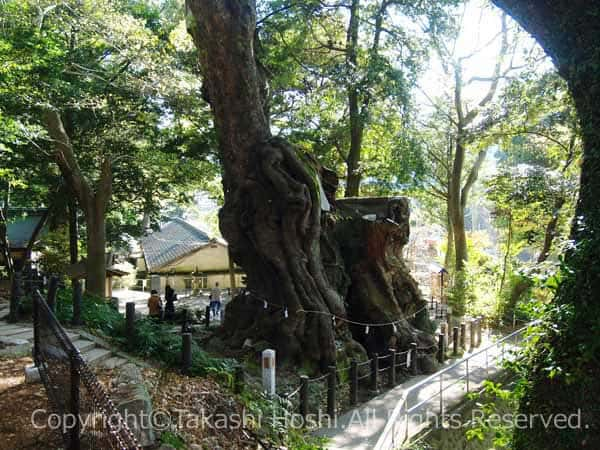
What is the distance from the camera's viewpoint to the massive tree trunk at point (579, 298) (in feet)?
13.8

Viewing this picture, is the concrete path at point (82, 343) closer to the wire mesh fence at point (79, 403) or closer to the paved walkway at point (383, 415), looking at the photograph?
the wire mesh fence at point (79, 403)

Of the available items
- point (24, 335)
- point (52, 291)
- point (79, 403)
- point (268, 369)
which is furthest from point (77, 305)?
point (79, 403)

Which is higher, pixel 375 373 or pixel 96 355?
pixel 96 355

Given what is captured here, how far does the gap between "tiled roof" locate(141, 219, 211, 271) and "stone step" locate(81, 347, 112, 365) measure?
22488 mm

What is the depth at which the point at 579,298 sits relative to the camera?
4.28 m

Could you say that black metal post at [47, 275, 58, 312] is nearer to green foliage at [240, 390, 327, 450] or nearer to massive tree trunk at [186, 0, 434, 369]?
massive tree trunk at [186, 0, 434, 369]

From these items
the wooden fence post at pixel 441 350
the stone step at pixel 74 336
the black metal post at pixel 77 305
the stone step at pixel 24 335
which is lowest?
the wooden fence post at pixel 441 350

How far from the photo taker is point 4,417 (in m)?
4.45

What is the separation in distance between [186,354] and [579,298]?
15.9ft

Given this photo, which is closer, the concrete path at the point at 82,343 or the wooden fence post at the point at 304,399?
the concrete path at the point at 82,343

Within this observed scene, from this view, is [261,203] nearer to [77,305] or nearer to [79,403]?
[77,305]

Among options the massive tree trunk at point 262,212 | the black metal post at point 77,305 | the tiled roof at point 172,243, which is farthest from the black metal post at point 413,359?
the tiled roof at point 172,243

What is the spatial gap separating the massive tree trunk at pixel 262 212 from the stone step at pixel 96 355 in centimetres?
391

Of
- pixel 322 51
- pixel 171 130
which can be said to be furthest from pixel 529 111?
pixel 171 130
